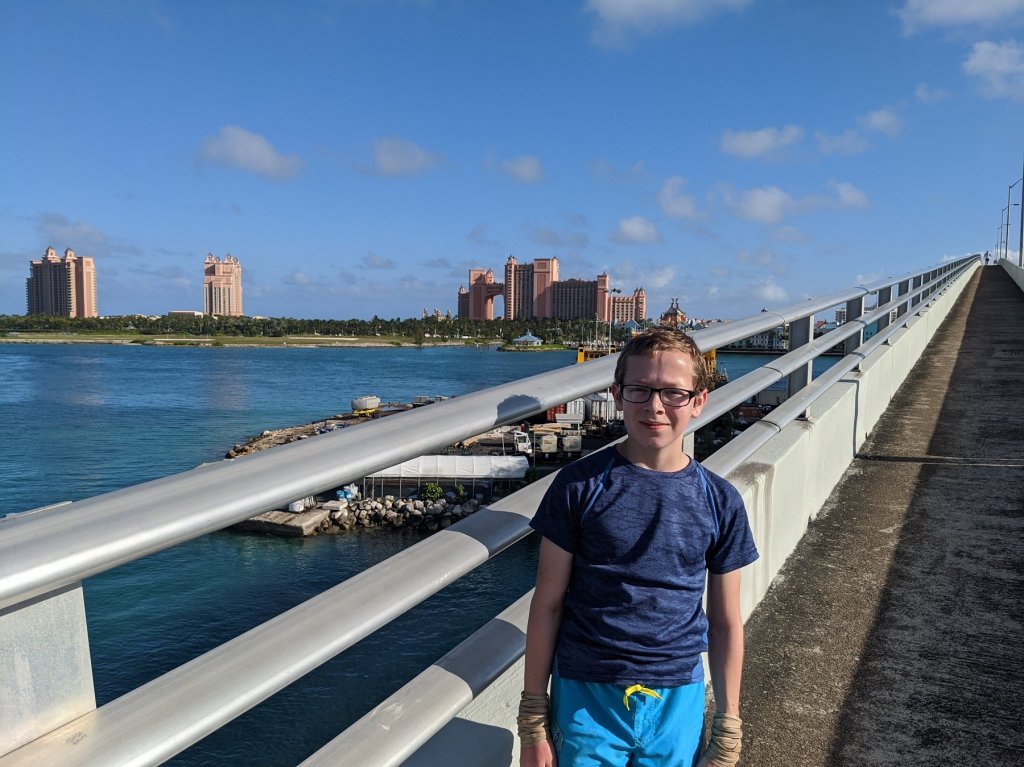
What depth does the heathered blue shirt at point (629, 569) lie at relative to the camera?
1.56 meters

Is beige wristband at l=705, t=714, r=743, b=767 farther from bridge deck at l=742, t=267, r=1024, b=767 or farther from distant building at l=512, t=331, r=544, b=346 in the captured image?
distant building at l=512, t=331, r=544, b=346

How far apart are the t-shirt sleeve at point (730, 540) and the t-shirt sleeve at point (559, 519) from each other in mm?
306

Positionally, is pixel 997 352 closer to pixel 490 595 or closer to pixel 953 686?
pixel 953 686

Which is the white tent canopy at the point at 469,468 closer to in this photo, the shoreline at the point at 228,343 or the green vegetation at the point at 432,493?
the green vegetation at the point at 432,493

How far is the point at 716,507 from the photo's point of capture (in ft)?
5.38

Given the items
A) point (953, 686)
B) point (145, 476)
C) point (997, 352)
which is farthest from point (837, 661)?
point (145, 476)

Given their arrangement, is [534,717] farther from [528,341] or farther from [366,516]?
[528,341]

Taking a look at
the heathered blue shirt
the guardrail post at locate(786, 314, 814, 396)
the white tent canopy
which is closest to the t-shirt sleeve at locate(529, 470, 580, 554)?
the heathered blue shirt

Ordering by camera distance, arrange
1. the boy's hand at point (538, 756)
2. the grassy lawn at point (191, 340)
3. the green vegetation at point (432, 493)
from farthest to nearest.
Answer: the grassy lawn at point (191, 340) < the green vegetation at point (432, 493) < the boy's hand at point (538, 756)

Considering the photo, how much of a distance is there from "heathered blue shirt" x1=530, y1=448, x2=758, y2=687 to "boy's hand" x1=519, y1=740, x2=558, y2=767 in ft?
0.46

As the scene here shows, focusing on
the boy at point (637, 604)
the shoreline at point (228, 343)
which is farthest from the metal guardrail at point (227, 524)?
the shoreline at point (228, 343)

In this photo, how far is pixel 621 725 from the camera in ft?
5.06

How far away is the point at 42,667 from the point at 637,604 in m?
1.06

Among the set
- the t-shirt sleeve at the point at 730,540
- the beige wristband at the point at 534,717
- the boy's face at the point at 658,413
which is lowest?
the beige wristband at the point at 534,717
